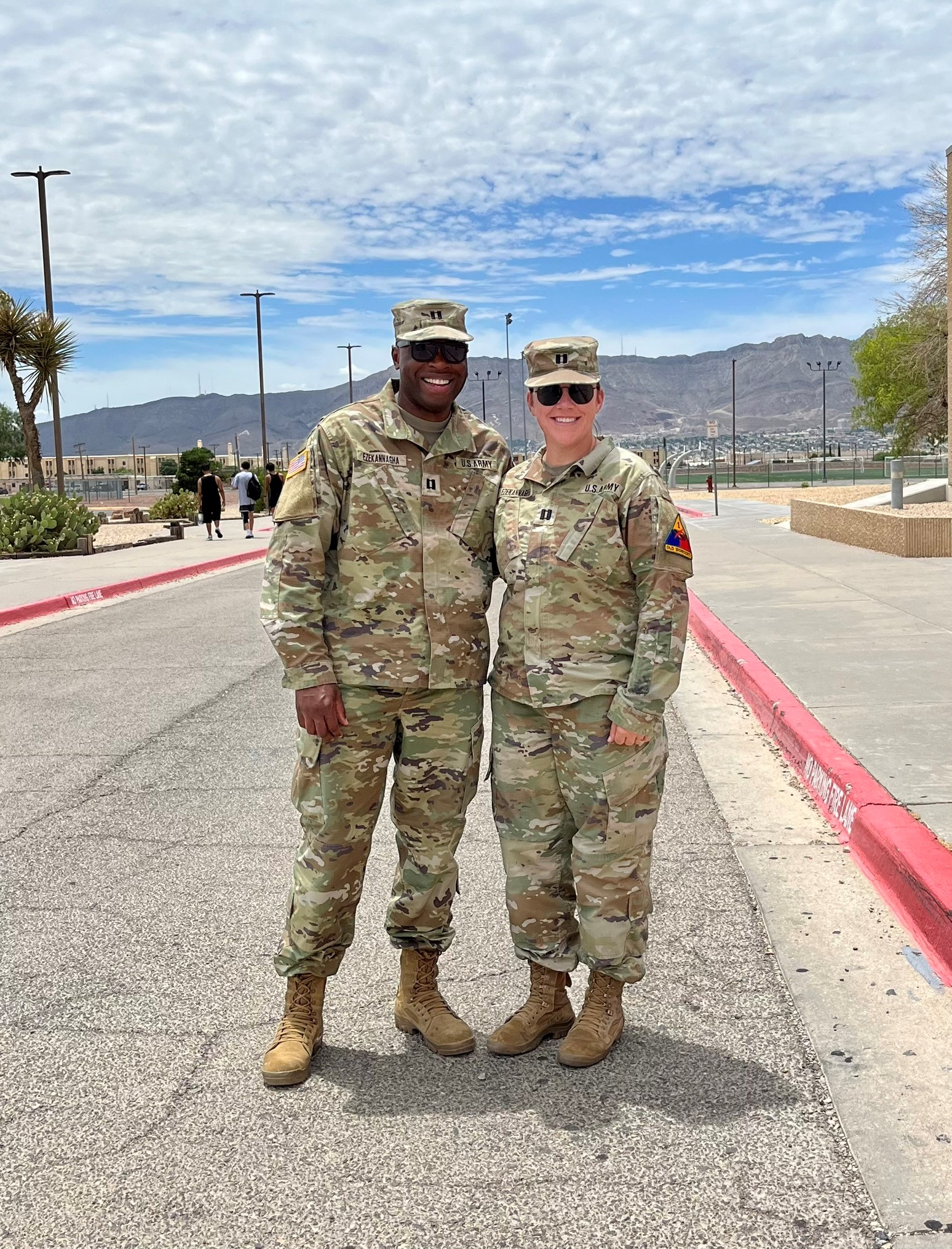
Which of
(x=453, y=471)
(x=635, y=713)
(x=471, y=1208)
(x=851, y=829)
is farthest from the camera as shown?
Result: (x=851, y=829)

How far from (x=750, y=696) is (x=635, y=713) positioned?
208 inches

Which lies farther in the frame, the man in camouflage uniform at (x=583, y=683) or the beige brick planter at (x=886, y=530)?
the beige brick planter at (x=886, y=530)

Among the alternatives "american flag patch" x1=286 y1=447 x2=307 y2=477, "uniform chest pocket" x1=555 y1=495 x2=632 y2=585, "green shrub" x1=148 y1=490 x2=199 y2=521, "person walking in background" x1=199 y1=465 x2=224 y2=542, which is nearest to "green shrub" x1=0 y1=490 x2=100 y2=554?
"person walking in background" x1=199 y1=465 x2=224 y2=542

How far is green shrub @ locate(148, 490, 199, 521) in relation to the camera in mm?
36594

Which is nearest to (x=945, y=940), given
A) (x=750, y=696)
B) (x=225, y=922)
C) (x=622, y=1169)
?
(x=622, y=1169)

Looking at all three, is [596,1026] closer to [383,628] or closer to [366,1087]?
[366,1087]

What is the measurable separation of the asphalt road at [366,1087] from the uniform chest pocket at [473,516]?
138 centimetres

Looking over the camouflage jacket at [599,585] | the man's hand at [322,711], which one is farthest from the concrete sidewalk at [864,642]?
the man's hand at [322,711]

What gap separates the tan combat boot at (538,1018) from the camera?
11.1 ft

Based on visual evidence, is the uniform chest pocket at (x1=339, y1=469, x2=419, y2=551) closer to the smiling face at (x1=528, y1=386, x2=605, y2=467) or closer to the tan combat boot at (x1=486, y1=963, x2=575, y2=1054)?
the smiling face at (x1=528, y1=386, x2=605, y2=467)

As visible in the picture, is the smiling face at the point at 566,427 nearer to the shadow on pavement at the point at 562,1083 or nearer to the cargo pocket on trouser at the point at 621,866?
the cargo pocket on trouser at the point at 621,866

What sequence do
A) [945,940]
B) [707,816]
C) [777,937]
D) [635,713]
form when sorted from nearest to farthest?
[635,713], [945,940], [777,937], [707,816]

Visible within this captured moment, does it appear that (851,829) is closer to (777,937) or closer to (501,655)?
(777,937)

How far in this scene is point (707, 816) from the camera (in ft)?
18.7
